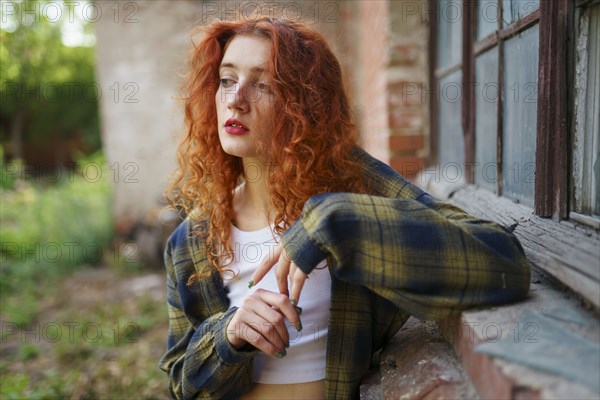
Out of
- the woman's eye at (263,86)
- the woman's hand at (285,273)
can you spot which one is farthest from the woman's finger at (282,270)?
the woman's eye at (263,86)

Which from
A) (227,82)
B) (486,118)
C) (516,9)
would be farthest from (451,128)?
(227,82)

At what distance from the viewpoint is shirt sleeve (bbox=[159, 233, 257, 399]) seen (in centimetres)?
152

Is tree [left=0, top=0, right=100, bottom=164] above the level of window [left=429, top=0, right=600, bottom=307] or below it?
above

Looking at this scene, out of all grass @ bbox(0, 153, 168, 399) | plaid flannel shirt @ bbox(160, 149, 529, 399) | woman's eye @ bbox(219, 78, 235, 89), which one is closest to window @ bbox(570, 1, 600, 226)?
plaid flannel shirt @ bbox(160, 149, 529, 399)

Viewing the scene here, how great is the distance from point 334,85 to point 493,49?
73 centimetres

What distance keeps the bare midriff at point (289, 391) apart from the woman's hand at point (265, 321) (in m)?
0.23

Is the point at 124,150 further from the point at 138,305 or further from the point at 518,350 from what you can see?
the point at 518,350

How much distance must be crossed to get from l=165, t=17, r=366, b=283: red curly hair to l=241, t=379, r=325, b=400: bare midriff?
41cm

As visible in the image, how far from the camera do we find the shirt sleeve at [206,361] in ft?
4.99

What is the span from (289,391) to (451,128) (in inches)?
69.6

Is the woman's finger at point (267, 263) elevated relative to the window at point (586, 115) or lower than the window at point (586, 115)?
lower

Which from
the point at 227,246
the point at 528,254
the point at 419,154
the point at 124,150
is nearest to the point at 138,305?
the point at 124,150

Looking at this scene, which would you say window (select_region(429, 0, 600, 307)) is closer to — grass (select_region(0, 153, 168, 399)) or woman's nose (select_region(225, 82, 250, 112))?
woman's nose (select_region(225, 82, 250, 112))

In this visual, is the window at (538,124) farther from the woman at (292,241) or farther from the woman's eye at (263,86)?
the woman's eye at (263,86)
